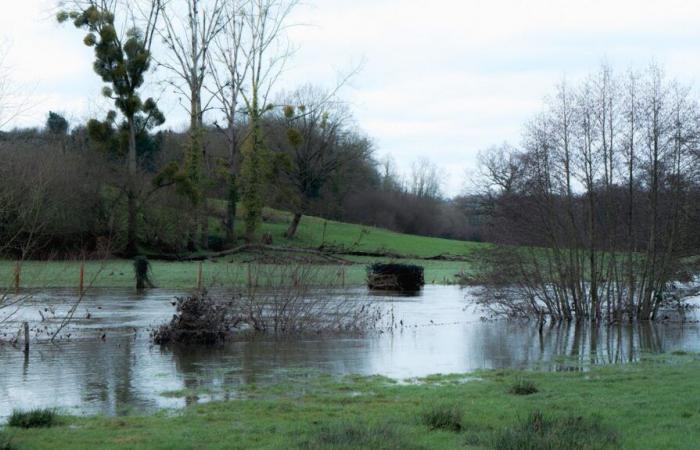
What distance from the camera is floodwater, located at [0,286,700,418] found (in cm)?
1394

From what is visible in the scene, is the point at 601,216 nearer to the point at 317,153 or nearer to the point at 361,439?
the point at 361,439

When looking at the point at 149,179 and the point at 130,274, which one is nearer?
the point at 130,274

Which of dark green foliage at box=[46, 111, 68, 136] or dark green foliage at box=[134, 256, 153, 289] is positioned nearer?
dark green foliage at box=[134, 256, 153, 289]

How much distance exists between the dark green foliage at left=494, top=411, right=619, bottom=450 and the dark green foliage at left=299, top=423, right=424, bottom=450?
929 mm

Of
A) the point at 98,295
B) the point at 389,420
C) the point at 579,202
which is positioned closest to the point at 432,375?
the point at 389,420

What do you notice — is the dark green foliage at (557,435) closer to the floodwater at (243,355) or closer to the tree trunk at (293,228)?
the floodwater at (243,355)

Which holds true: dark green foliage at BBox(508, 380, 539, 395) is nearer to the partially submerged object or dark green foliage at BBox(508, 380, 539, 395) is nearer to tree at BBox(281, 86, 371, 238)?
the partially submerged object

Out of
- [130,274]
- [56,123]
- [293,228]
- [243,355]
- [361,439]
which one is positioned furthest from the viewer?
[56,123]

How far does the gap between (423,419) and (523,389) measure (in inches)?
135

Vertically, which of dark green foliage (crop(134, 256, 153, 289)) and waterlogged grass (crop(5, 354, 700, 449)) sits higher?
dark green foliage (crop(134, 256, 153, 289))

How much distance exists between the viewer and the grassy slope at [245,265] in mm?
36194

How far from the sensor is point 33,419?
10328 millimetres

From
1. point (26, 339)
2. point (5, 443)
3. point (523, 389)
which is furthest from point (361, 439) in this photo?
point (26, 339)

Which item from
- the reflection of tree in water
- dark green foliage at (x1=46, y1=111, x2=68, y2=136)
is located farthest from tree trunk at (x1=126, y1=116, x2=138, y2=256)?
the reflection of tree in water
